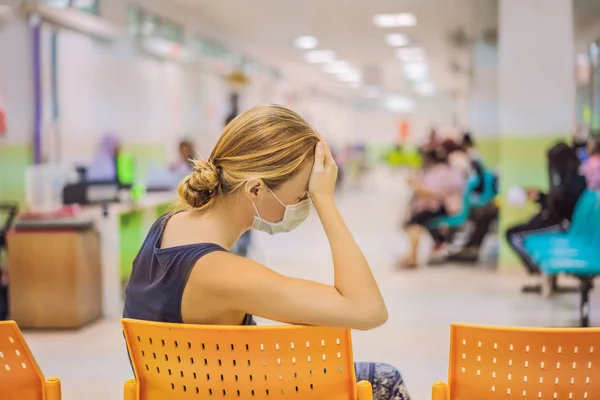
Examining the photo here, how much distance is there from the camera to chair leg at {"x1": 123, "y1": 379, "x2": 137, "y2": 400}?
1698 mm

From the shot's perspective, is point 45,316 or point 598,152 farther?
point 598,152

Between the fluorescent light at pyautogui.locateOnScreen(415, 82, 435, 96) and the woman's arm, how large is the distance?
75.4ft

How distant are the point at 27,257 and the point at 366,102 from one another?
3087cm

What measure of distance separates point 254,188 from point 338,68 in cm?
1713

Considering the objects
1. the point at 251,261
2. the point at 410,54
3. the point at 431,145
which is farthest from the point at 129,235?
the point at 410,54

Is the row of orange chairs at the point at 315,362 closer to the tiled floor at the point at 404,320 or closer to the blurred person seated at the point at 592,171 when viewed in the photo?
the tiled floor at the point at 404,320

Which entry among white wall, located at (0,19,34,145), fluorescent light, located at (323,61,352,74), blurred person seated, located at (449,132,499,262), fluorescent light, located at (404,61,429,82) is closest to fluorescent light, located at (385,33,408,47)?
fluorescent light, located at (323,61,352,74)

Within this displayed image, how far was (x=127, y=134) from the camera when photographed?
10031mm

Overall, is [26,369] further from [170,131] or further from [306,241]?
[170,131]

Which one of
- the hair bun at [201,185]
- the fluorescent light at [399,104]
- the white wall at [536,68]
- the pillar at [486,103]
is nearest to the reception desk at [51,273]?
the hair bun at [201,185]

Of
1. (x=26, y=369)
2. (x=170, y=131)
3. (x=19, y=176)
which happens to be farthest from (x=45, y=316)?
(x=170, y=131)

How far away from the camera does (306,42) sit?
45.3 feet

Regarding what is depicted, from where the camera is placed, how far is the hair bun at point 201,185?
1.86 m

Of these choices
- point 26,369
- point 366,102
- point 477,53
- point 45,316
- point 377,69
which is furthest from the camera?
point 366,102
